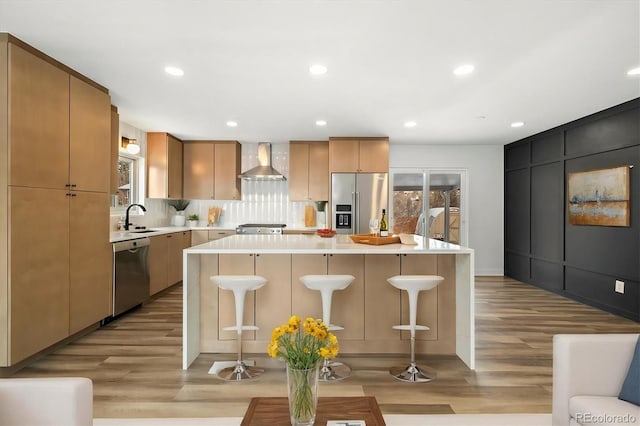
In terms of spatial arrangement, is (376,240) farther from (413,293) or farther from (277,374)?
(277,374)

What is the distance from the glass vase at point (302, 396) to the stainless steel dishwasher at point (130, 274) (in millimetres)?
3372

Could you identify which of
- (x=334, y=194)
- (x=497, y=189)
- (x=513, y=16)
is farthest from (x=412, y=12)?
(x=497, y=189)

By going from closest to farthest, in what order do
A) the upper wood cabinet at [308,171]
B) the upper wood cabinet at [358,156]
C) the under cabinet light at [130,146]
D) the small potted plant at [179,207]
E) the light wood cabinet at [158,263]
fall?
the light wood cabinet at [158,263] → the under cabinet light at [130,146] → the upper wood cabinet at [358,156] → the upper wood cabinet at [308,171] → the small potted plant at [179,207]

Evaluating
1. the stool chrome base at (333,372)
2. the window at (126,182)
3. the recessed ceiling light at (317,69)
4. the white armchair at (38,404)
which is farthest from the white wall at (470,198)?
the white armchair at (38,404)

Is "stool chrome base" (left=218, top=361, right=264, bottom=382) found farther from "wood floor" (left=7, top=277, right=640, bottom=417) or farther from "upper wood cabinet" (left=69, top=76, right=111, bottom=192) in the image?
"upper wood cabinet" (left=69, top=76, right=111, bottom=192)

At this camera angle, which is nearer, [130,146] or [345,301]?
[345,301]

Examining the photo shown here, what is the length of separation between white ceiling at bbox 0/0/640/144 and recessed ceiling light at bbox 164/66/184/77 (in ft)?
0.28

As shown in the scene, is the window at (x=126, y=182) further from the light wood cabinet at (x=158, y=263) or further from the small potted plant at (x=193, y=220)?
the small potted plant at (x=193, y=220)

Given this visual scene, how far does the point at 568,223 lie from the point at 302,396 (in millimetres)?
5397

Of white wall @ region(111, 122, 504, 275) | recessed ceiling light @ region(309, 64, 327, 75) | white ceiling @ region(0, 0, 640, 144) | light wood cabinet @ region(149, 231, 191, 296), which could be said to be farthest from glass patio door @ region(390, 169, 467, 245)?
recessed ceiling light @ region(309, 64, 327, 75)

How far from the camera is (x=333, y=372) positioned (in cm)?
295

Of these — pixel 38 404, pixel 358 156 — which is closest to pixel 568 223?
pixel 358 156

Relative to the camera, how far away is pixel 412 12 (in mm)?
2443

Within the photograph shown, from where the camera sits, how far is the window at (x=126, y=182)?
555 cm
